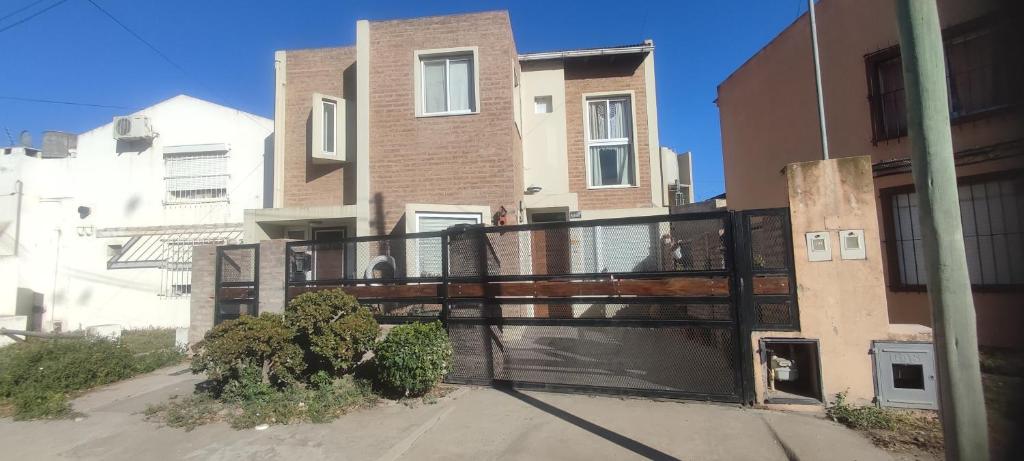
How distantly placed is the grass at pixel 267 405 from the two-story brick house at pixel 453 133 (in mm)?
3333

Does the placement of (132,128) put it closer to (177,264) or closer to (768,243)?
(177,264)

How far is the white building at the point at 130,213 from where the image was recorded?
13133 mm

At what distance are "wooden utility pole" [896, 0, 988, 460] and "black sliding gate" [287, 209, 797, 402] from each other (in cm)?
235

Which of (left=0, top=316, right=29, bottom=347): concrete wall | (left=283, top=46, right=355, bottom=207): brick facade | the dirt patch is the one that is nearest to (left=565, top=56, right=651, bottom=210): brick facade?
(left=283, top=46, right=355, bottom=207): brick facade

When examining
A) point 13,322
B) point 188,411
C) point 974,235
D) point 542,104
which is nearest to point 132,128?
A: point 13,322

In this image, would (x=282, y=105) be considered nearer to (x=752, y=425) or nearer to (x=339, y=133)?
(x=339, y=133)

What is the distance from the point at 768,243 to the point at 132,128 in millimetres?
15392

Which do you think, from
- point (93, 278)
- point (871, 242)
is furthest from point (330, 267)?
point (93, 278)

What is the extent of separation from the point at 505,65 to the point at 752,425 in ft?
23.3

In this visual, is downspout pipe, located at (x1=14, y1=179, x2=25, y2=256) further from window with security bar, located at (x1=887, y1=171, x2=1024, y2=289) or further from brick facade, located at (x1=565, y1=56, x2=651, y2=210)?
window with security bar, located at (x1=887, y1=171, x2=1024, y2=289)

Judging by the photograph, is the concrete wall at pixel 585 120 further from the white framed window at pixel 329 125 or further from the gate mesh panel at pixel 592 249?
the gate mesh panel at pixel 592 249

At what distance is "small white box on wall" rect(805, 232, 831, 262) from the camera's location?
4.66 meters

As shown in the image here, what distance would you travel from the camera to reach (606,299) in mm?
5164

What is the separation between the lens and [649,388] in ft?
16.5
